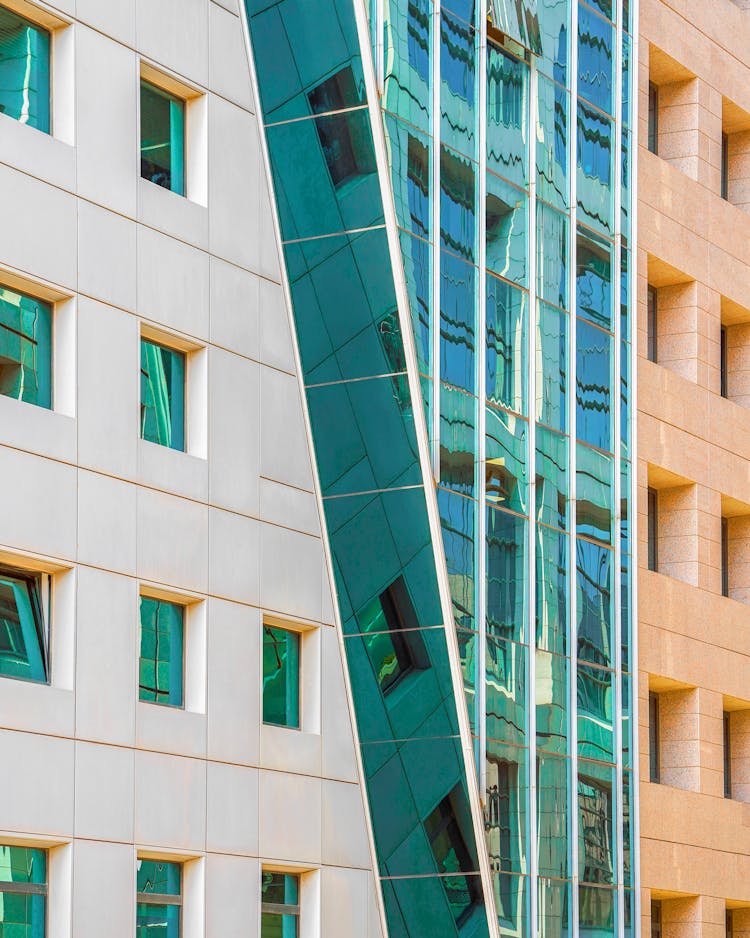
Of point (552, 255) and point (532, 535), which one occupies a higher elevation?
point (552, 255)

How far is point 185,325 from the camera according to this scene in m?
27.0

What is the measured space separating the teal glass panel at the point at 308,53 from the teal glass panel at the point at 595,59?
7.89m

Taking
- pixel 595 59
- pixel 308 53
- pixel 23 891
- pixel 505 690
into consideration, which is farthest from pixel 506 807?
pixel 595 59

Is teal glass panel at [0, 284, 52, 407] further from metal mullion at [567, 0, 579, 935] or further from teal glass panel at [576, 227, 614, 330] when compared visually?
teal glass panel at [576, 227, 614, 330]

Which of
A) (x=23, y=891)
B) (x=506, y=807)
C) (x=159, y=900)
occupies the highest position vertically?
(x=506, y=807)

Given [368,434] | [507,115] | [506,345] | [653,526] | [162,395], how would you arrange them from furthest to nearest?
[653,526] → [507,115] → [506,345] → [368,434] → [162,395]

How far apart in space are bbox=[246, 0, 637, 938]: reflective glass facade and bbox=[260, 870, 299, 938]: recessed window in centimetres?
184

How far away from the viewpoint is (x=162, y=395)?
26.8 m

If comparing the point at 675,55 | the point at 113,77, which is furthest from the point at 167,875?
the point at 675,55

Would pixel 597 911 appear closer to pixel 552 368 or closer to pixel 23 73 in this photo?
pixel 552 368

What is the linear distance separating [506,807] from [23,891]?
9415 mm

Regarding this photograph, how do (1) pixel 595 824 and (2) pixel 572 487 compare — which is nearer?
(1) pixel 595 824

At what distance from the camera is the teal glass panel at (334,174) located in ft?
93.4

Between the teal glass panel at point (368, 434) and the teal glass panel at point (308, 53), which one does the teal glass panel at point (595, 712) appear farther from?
the teal glass panel at point (308, 53)
